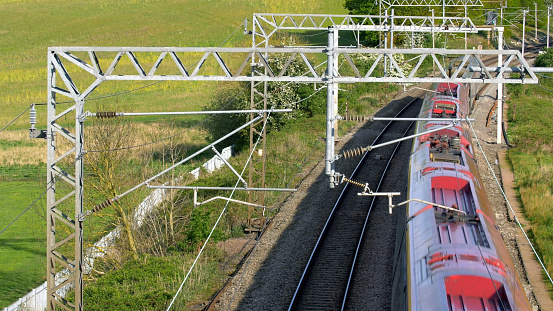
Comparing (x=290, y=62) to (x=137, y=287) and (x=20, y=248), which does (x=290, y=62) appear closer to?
(x=137, y=287)

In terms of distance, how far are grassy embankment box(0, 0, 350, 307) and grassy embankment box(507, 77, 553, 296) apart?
1658 cm

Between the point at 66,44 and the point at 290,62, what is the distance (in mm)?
75465

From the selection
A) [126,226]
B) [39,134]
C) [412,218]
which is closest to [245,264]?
[126,226]

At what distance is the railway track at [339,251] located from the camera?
14922mm

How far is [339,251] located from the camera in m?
17.7

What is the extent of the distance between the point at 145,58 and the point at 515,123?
Answer: 53.5 meters

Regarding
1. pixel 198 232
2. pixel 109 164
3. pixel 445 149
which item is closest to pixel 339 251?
pixel 445 149

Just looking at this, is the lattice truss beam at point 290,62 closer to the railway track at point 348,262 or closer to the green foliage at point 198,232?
the railway track at point 348,262

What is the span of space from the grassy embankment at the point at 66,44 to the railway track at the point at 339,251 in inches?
394

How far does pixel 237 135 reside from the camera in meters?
35.2

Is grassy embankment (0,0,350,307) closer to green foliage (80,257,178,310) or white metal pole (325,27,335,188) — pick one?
green foliage (80,257,178,310)

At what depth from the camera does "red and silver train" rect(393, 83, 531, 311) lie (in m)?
8.63

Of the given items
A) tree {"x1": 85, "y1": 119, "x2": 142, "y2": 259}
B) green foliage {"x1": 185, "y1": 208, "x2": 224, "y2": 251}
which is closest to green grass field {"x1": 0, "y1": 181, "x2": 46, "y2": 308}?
tree {"x1": 85, "y1": 119, "x2": 142, "y2": 259}

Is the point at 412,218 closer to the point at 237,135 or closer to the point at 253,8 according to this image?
the point at 237,135
